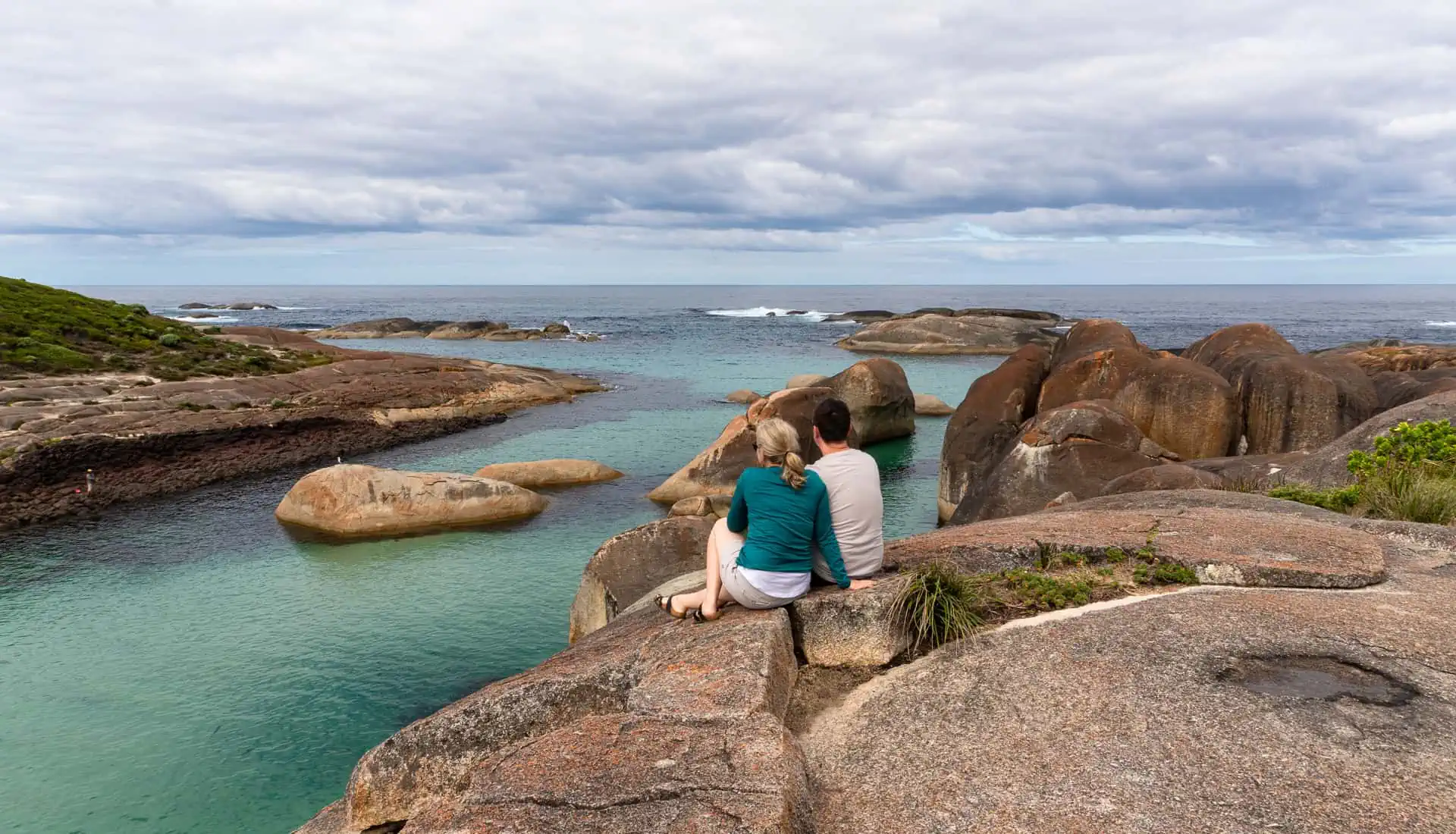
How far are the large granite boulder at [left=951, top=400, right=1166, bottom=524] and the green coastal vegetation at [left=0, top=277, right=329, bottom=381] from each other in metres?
40.3

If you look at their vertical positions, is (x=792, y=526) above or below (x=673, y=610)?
above

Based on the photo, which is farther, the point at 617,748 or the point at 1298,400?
the point at 1298,400

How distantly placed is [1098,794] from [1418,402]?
1670 cm

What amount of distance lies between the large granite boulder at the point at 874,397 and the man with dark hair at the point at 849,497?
2941 cm

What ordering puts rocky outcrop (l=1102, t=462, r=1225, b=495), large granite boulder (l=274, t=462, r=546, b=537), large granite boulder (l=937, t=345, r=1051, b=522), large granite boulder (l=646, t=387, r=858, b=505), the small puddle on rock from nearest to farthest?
1. the small puddle on rock
2. rocky outcrop (l=1102, t=462, r=1225, b=495)
3. large granite boulder (l=274, t=462, r=546, b=537)
4. large granite boulder (l=937, t=345, r=1051, b=522)
5. large granite boulder (l=646, t=387, r=858, b=505)

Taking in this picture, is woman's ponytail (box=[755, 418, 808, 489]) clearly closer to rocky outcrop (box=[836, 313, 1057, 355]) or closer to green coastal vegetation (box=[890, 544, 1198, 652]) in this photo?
green coastal vegetation (box=[890, 544, 1198, 652])

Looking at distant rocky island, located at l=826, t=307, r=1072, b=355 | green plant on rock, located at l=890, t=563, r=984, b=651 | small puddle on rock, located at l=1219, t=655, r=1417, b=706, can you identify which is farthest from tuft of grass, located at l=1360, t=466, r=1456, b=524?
distant rocky island, located at l=826, t=307, r=1072, b=355

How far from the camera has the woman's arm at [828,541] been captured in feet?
26.0

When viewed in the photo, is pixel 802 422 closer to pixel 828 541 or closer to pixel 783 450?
pixel 828 541

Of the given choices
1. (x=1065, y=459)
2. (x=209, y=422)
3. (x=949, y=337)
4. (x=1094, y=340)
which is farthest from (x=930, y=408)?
(x=949, y=337)

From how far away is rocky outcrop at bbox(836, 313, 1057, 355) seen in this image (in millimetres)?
90250

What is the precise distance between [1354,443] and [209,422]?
126ft

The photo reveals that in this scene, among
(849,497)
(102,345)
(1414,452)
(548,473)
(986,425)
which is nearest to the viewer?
(849,497)

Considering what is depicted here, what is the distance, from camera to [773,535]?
7.80m
